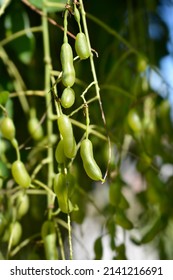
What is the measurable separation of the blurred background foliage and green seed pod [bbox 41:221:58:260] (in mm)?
42

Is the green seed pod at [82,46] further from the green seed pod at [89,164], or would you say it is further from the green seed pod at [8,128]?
the green seed pod at [8,128]

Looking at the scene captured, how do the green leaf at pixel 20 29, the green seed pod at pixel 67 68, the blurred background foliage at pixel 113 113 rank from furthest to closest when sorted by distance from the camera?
the green leaf at pixel 20 29 < the blurred background foliage at pixel 113 113 < the green seed pod at pixel 67 68

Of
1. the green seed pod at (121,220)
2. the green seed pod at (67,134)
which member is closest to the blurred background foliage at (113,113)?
the green seed pod at (121,220)

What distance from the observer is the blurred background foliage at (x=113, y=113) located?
0.92 metres

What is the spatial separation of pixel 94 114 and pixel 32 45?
19cm

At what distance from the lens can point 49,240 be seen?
0.82m

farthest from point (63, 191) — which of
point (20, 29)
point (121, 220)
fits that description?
point (20, 29)

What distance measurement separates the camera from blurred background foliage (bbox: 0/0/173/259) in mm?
923

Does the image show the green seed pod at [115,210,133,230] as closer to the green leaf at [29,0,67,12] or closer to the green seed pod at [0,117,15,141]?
the green seed pod at [0,117,15,141]

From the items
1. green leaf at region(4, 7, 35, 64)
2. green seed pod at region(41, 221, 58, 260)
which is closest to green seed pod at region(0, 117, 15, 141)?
green seed pod at region(41, 221, 58, 260)

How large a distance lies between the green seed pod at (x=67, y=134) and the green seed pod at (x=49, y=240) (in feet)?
0.58

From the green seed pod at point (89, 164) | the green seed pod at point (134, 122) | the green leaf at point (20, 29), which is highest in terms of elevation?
the green leaf at point (20, 29)

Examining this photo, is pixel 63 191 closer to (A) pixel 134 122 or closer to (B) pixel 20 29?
(A) pixel 134 122
